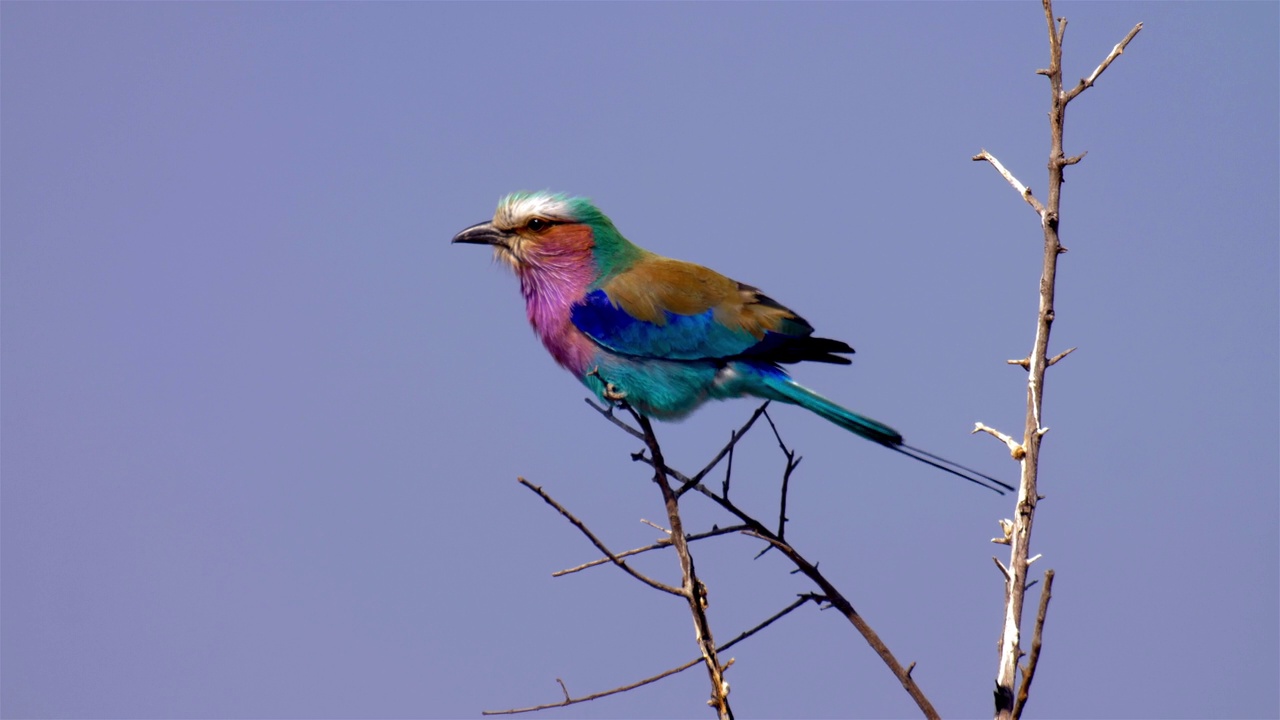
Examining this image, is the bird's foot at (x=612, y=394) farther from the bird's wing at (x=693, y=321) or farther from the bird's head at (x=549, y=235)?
the bird's head at (x=549, y=235)

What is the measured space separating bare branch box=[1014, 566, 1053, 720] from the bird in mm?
1127

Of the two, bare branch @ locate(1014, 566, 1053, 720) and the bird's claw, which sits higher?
the bird's claw

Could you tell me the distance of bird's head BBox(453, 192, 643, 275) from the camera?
345 centimetres

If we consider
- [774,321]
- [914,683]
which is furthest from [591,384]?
[914,683]

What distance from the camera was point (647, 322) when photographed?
3.16m

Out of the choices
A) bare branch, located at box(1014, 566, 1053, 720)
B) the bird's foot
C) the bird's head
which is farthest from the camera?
the bird's head

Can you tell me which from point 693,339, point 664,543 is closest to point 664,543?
point 664,543

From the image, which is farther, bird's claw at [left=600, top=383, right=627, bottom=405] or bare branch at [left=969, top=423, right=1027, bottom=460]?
bird's claw at [left=600, top=383, right=627, bottom=405]

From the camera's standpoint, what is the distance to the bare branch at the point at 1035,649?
5.58ft

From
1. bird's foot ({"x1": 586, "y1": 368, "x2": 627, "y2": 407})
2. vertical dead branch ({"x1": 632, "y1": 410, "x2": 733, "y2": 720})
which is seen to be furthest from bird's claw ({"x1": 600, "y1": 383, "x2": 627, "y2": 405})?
vertical dead branch ({"x1": 632, "y1": 410, "x2": 733, "y2": 720})

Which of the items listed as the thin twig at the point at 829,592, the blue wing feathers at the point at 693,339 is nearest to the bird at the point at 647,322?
the blue wing feathers at the point at 693,339

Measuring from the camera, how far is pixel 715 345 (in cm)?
311

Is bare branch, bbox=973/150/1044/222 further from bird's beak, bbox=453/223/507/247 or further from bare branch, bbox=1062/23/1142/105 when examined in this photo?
bird's beak, bbox=453/223/507/247

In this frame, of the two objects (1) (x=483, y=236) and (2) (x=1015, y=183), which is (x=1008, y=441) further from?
(1) (x=483, y=236)
